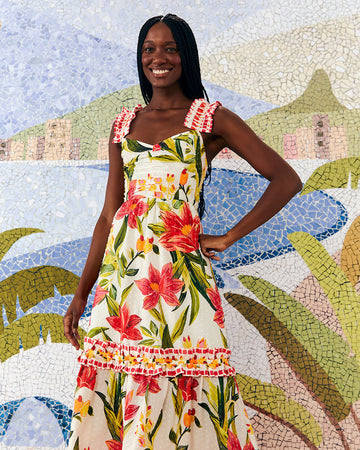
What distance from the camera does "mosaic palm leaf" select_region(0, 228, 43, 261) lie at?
267cm

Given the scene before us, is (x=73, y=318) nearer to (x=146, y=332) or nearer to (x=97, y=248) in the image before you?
(x=97, y=248)

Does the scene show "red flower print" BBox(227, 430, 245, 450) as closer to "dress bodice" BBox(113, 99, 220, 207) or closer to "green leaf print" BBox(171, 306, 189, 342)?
"green leaf print" BBox(171, 306, 189, 342)

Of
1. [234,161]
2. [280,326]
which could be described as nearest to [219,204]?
[234,161]

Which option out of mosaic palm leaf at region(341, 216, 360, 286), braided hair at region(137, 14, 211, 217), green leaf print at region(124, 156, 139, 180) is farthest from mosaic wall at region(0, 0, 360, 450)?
green leaf print at region(124, 156, 139, 180)

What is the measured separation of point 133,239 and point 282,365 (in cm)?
102

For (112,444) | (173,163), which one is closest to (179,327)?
(112,444)

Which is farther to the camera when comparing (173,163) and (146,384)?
(173,163)

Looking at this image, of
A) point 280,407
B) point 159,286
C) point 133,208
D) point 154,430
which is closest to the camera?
point 154,430

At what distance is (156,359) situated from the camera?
1.62 m

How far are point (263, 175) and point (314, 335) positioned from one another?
2.83 feet

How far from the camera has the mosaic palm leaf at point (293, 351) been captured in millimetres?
2371

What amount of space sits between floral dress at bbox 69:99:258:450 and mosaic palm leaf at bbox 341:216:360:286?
867 millimetres

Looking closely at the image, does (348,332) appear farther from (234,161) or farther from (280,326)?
(234,161)

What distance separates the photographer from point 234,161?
2531 millimetres
